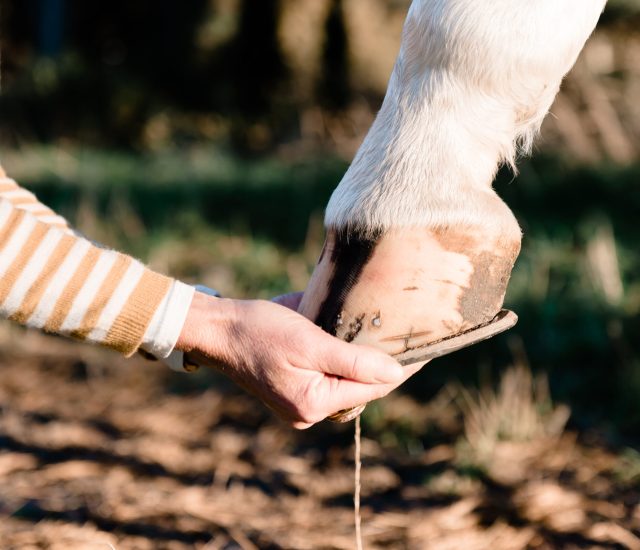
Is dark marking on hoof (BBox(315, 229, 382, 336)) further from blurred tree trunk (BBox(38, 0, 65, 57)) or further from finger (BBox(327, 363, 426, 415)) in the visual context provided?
blurred tree trunk (BBox(38, 0, 65, 57))

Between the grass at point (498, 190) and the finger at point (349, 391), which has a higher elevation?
the finger at point (349, 391)

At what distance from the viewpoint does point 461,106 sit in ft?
3.33

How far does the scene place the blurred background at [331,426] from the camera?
150 centimetres

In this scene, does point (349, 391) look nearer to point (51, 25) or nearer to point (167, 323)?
point (167, 323)

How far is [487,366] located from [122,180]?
10.1 feet

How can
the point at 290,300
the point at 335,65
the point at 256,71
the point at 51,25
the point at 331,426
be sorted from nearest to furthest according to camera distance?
the point at 290,300, the point at 331,426, the point at 335,65, the point at 256,71, the point at 51,25

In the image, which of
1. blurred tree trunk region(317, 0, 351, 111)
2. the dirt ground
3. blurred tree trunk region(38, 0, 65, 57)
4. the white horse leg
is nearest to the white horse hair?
the white horse leg

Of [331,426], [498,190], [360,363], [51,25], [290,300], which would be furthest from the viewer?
[51,25]

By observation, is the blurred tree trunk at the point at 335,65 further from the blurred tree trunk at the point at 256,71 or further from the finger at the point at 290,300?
the finger at the point at 290,300

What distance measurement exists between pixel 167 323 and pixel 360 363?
0.25 metres

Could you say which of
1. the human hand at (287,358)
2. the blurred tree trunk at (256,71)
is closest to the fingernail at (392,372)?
the human hand at (287,358)

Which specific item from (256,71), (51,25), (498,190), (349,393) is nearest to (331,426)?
(349,393)

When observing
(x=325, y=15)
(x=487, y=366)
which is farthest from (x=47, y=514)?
(x=325, y=15)

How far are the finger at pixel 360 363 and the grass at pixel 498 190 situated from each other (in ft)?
3.29
